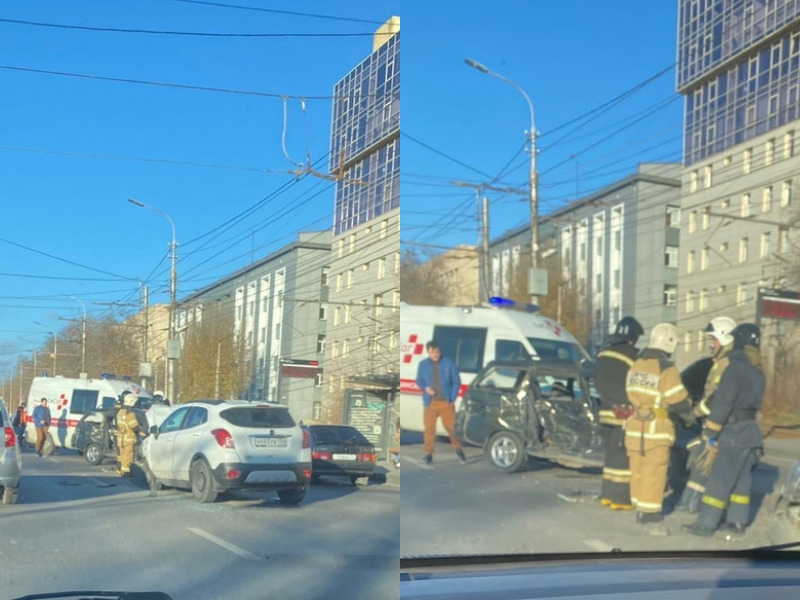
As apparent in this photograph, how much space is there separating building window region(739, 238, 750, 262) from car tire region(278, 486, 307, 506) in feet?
6.32

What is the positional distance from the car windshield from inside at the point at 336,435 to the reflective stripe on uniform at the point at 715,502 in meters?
A: 1.42

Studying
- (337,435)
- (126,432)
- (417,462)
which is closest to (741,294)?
(417,462)

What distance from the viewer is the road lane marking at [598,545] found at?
327 cm

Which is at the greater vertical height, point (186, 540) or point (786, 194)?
point (786, 194)

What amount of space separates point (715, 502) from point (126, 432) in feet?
7.26

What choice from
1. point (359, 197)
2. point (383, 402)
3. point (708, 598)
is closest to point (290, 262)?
point (359, 197)

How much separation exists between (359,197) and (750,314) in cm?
155

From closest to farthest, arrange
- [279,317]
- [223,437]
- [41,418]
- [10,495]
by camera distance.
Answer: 1. [10,495]
2. [41,418]
3. [279,317]
4. [223,437]

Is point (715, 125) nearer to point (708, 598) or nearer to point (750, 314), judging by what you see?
point (750, 314)

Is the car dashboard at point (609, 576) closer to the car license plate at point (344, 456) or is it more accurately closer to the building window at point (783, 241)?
the car license plate at point (344, 456)

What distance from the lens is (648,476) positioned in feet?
10.9

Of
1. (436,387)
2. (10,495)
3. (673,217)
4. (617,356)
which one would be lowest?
(10,495)

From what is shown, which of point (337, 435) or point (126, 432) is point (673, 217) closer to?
point (337, 435)

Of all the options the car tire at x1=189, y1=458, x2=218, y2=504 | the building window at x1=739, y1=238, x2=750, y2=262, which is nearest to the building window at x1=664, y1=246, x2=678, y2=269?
the building window at x1=739, y1=238, x2=750, y2=262
